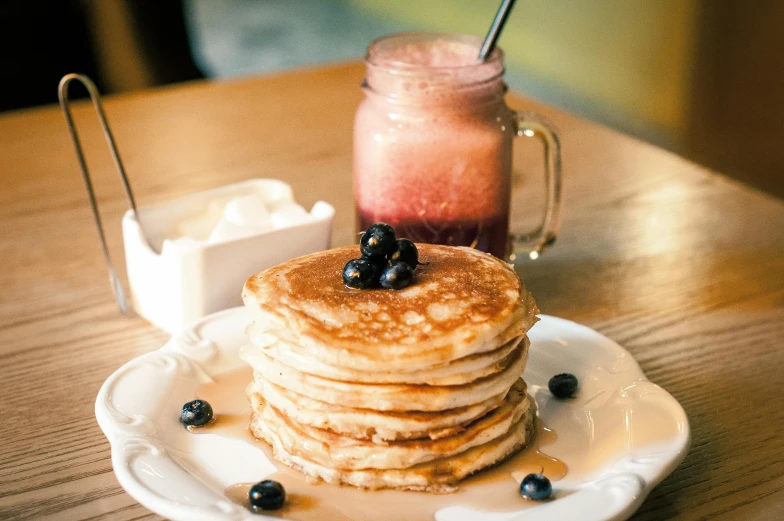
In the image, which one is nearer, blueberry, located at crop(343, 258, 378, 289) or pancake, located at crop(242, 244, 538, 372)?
pancake, located at crop(242, 244, 538, 372)

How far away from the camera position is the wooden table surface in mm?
971

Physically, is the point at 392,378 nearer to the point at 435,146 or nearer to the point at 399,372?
the point at 399,372

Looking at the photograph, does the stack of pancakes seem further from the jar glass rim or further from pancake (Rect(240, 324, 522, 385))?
the jar glass rim

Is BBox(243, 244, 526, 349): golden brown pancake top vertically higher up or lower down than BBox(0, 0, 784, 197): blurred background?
higher up

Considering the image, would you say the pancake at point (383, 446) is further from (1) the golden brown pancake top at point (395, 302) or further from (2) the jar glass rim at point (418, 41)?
(2) the jar glass rim at point (418, 41)

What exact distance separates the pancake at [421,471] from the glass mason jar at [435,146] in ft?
1.43

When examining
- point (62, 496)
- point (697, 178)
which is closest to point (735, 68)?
point (697, 178)

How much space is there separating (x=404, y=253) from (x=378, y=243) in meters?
0.04

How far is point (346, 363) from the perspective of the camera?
2.88ft

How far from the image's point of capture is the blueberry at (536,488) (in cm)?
88

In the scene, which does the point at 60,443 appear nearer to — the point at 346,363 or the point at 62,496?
the point at 62,496

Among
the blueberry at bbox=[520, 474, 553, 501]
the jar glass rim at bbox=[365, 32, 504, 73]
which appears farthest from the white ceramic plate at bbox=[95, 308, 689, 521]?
the jar glass rim at bbox=[365, 32, 504, 73]

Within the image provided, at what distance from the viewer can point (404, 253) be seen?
1.02 m

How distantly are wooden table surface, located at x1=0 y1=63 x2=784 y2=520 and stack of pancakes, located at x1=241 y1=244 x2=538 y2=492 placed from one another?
18 cm
